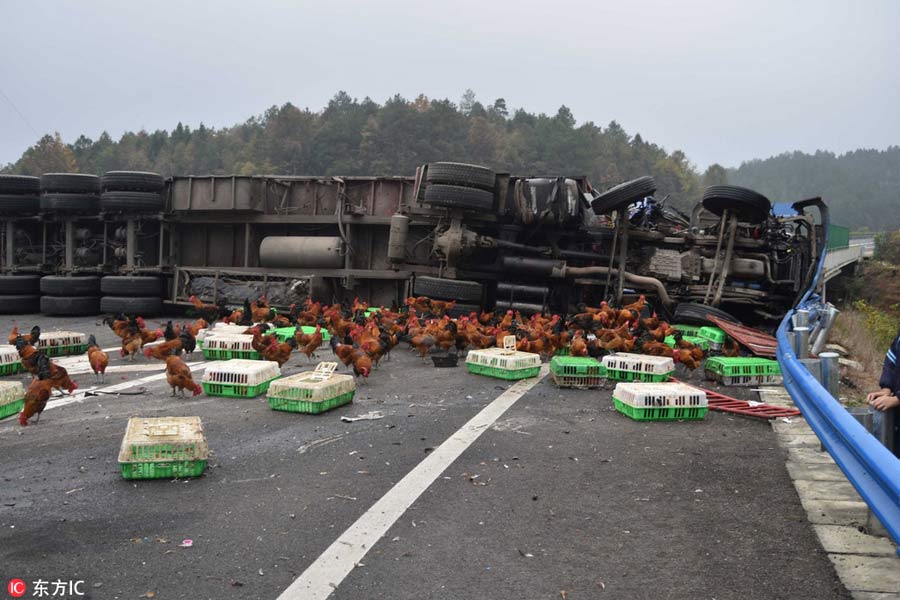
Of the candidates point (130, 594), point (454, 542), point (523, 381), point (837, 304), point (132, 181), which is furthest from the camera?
point (837, 304)

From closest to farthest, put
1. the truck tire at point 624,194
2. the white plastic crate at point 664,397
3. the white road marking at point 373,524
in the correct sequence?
the white road marking at point 373,524, the white plastic crate at point 664,397, the truck tire at point 624,194

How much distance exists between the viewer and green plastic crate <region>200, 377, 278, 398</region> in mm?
7508

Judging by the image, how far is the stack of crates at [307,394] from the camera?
6680 millimetres

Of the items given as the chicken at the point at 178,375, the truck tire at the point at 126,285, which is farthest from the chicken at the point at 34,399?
the truck tire at the point at 126,285

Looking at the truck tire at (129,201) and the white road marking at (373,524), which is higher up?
the truck tire at (129,201)

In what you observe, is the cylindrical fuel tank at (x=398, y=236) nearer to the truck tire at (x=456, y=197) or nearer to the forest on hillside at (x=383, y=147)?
the truck tire at (x=456, y=197)

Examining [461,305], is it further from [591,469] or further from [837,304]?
[837,304]

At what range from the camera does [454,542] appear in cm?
370

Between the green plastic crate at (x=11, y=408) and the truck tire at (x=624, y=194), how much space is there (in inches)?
403

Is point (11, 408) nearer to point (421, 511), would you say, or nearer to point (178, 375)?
point (178, 375)

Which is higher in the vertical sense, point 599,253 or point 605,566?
point 599,253

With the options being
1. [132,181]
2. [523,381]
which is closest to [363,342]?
[523,381]

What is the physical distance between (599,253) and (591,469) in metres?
10.2

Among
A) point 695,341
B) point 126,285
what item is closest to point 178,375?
point 695,341
